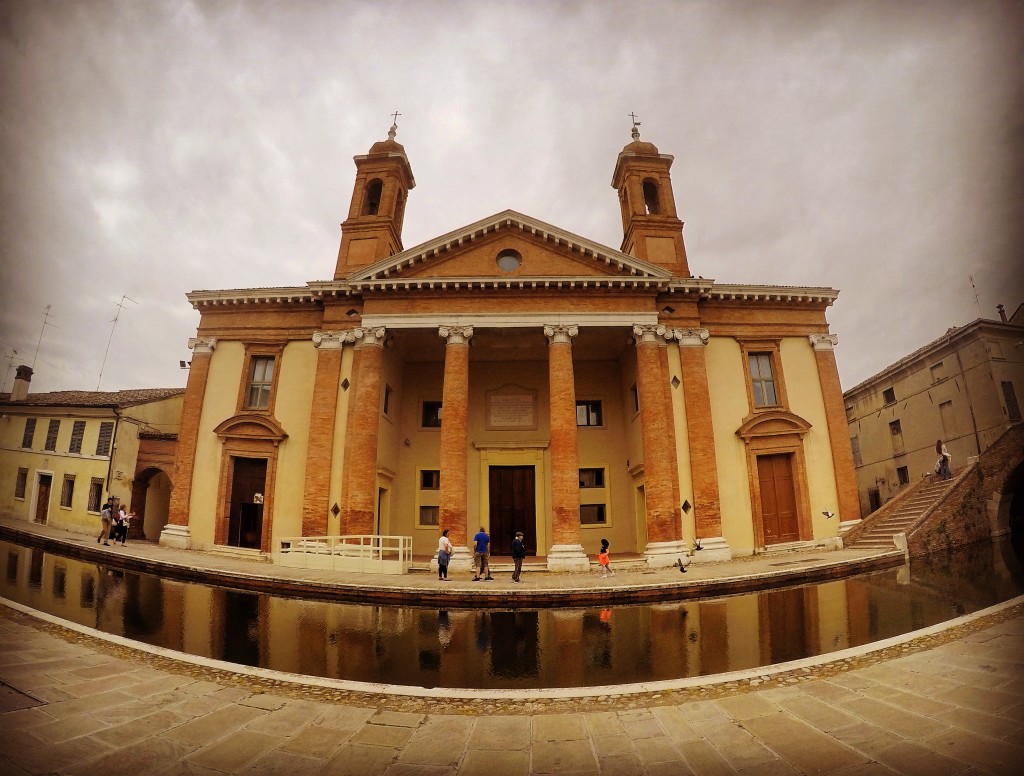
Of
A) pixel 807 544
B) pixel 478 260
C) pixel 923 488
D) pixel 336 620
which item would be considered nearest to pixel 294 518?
pixel 336 620

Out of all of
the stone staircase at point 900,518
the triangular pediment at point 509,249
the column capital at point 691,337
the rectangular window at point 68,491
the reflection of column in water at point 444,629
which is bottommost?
the reflection of column in water at point 444,629

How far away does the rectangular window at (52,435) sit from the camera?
61.5 feet

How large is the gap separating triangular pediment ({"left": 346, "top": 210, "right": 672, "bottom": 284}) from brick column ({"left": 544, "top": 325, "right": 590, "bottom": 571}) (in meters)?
2.97

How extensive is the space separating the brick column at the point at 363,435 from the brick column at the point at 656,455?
405 inches

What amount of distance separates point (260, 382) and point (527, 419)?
39.3 feet

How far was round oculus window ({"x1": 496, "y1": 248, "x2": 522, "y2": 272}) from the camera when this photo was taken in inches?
788

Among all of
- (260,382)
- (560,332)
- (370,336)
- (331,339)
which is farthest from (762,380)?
(260,382)

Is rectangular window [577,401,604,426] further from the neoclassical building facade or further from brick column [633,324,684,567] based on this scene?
brick column [633,324,684,567]

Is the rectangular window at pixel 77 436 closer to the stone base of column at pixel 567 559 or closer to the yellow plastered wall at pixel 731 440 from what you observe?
the stone base of column at pixel 567 559

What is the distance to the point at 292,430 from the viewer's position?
19.3m

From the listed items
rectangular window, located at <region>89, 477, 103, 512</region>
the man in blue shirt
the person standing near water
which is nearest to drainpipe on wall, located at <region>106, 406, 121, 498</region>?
rectangular window, located at <region>89, 477, 103, 512</region>

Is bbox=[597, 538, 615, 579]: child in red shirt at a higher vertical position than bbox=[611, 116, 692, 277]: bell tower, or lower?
lower

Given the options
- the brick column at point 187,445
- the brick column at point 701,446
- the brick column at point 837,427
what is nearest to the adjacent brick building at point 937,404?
the brick column at point 837,427

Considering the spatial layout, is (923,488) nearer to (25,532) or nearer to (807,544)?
(807,544)
